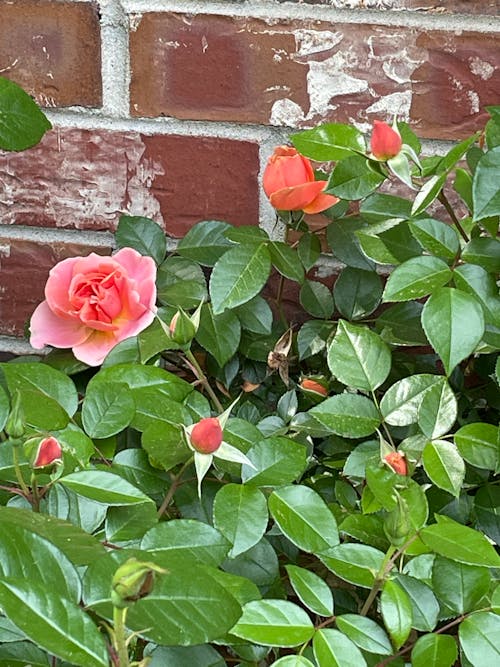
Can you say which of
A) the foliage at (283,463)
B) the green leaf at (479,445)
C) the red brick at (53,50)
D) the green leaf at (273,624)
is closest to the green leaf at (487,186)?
the foliage at (283,463)

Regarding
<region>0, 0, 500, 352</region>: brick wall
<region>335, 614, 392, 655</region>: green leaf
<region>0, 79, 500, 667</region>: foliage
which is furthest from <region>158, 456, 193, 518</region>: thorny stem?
<region>0, 0, 500, 352</region>: brick wall

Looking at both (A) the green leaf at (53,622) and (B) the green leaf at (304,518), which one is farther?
(B) the green leaf at (304,518)

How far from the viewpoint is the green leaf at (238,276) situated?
506 mm

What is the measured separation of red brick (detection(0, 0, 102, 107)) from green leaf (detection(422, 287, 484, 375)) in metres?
0.35

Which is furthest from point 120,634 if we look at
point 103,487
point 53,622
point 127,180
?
point 127,180

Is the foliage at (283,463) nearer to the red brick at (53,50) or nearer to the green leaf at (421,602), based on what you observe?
the green leaf at (421,602)

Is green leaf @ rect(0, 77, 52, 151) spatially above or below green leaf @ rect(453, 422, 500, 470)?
above

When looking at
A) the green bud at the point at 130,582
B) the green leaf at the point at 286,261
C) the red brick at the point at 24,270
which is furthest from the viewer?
the red brick at the point at 24,270

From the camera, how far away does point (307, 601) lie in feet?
1.16

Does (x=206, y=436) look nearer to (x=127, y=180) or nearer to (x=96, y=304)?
(x=96, y=304)

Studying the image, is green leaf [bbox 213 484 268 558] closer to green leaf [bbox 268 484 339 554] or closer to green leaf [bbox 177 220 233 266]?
green leaf [bbox 268 484 339 554]

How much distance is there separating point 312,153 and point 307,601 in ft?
0.83

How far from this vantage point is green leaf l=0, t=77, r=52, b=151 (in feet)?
1.52

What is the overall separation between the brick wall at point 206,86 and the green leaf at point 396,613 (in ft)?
1.21
